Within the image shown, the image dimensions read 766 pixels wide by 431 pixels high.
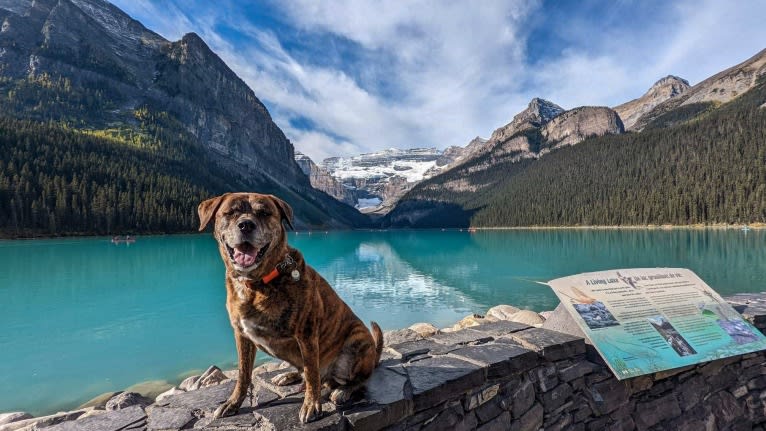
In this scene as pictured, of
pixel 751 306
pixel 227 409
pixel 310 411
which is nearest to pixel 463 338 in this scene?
pixel 310 411

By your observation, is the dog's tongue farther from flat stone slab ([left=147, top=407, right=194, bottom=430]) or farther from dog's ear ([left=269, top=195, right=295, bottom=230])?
flat stone slab ([left=147, top=407, right=194, bottom=430])

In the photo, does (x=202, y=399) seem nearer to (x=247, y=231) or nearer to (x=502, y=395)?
(x=247, y=231)

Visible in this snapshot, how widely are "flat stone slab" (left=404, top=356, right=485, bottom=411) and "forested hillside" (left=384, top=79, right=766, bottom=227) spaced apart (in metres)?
114

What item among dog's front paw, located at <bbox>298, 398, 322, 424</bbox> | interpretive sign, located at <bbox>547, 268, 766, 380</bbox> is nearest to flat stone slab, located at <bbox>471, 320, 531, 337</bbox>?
interpretive sign, located at <bbox>547, 268, 766, 380</bbox>

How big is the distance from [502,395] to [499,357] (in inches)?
14.7

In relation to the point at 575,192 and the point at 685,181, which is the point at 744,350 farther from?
the point at 575,192

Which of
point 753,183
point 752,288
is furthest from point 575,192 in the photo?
point 752,288

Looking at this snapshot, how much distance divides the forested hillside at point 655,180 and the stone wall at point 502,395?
110088mm

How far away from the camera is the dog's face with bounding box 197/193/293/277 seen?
230cm

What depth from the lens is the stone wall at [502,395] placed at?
2557mm

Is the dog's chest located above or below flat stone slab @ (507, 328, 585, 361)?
above

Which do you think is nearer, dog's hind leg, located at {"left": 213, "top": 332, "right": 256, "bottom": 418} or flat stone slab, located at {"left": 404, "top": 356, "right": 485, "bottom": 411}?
dog's hind leg, located at {"left": 213, "top": 332, "right": 256, "bottom": 418}

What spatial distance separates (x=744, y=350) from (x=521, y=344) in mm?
2885

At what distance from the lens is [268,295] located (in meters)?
2.39
